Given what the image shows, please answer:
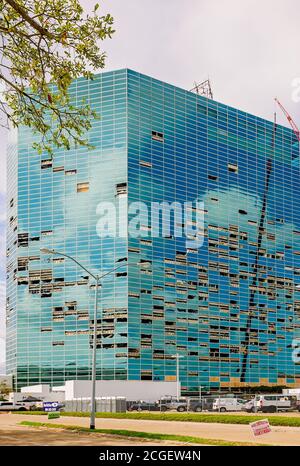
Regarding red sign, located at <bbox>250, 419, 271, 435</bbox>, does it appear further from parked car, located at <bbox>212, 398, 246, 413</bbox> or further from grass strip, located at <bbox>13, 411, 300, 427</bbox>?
parked car, located at <bbox>212, 398, 246, 413</bbox>

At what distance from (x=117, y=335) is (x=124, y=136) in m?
52.8

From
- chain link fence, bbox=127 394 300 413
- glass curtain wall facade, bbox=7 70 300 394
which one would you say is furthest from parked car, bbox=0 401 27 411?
glass curtain wall facade, bbox=7 70 300 394

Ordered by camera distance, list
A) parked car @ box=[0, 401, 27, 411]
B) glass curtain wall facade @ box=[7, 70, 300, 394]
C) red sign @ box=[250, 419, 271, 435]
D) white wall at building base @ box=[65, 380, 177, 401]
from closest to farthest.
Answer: red sign @ box=[250, 419, 271, 435] < parked car @ box=[0, 401, 27, 411] < white wall at building base @ box=[65, 380, 177, 401] < glass curtain wall facade @ box=[7, 70, 300, 394]

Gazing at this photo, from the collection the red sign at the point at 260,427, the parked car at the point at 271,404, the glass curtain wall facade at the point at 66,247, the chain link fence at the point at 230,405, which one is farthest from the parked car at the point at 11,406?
the glass curtain wall facade at the point at 66,247

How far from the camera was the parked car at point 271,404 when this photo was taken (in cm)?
8025

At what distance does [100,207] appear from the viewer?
607 ft

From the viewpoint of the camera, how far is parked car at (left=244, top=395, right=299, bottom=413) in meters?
80.2

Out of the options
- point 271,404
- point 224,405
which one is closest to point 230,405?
point 224,405

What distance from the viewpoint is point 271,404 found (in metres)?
81.1

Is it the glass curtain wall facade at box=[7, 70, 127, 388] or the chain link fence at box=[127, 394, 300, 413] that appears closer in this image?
the chain link fence at box=[127, 394, 300, 413]

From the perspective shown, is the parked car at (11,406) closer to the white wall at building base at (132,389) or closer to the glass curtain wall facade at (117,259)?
the white wall at building base at (132,389)

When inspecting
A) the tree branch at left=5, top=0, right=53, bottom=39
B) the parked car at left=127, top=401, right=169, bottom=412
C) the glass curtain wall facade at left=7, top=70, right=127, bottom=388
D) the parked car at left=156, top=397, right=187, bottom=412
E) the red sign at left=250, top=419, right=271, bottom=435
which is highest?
the glass curtain wall facade at left=7, top=70, right=127, bottom=388
